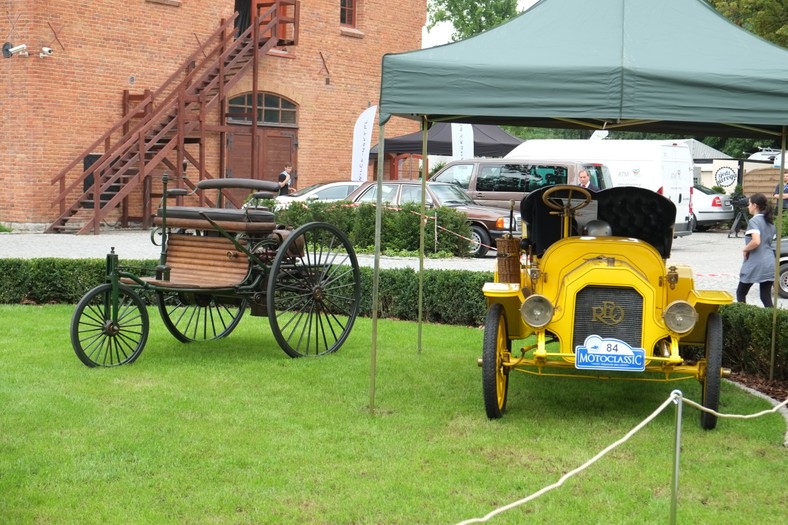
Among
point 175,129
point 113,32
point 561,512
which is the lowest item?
point 561,512

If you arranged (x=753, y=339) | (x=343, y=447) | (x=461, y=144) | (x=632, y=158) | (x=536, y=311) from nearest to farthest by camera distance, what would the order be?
1. (x=343, y=447)
2. (x=536, y=311)
3. (x=753, y=339)
4. (x=632, y=158)
5. (x=461, y=144)

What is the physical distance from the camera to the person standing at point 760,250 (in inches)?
459

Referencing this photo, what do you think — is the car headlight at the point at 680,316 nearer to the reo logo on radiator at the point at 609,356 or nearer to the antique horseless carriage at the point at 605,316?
the antique horseless carriage at the point at 605,316

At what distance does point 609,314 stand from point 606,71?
151 cm

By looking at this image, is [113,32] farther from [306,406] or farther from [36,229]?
[306,406]

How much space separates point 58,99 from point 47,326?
1267 cm

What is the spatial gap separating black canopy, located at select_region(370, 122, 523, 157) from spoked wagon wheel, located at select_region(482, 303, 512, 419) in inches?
747

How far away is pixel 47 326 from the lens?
35.4 ft

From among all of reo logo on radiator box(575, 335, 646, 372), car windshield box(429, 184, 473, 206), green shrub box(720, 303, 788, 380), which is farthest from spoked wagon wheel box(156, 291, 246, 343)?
car windshield box(429, 184, 473, 206)

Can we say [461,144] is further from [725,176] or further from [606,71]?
[725,176]

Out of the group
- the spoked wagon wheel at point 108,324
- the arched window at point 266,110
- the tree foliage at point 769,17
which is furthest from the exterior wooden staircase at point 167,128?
the spoked wagon wheel at point 108,324

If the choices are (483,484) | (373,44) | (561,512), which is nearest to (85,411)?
(483,484)

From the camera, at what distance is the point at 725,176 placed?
42.2 meters

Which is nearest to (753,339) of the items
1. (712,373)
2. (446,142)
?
(712,373)
